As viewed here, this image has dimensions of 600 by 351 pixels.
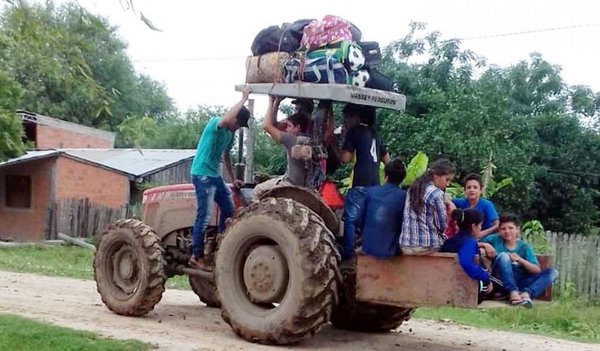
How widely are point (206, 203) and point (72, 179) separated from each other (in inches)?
789

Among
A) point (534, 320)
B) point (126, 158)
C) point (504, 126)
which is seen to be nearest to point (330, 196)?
point (534, 320)

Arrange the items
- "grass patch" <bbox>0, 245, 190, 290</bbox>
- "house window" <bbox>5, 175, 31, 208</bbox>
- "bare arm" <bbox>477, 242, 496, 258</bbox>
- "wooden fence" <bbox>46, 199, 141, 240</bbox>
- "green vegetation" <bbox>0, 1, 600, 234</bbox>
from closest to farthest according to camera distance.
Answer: "bare arm" <bbox>477, 242, 496, 258</bbox>, "grass patch" <bbox>0, 245, 190, 290</bbox>, "green vegetation" <bbox>0, 1, 600, 234</bbox>, "wooden fence" <bbox>46, 199, 141, 240</bbox>, "house window" <bbox>5, 175, 31, 208</bbox>

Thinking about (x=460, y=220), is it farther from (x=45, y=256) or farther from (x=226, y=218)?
(x=45, y=256)

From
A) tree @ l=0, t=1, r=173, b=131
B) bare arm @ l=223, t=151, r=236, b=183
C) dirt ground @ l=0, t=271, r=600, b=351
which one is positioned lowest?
dirt ground @ l=0, t=271, r=600, b=351

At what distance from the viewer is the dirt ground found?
324 inches

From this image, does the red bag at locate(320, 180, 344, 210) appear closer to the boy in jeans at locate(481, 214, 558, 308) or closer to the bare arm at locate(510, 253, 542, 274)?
the boy in jeans at locate(481, 214, 558, 308)

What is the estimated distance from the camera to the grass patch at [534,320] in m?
11.1

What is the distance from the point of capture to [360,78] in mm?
8531

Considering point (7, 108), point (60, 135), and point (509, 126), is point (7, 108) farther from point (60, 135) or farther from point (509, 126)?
point (60, 135)

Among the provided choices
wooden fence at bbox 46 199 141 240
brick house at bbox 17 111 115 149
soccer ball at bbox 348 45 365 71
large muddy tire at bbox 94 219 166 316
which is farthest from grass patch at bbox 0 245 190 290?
brick house at bbox 17 111 115 149

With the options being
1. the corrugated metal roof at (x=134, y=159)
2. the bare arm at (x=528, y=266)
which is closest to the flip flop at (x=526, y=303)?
the bare arm at (x=528, y=266)

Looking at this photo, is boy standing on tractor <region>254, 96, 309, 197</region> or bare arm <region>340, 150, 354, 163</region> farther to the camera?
bare arm <region>340, 150, 354, 163</region>

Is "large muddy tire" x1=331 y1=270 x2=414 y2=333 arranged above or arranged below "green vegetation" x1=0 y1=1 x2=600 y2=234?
below

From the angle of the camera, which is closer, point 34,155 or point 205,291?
point 205,291
